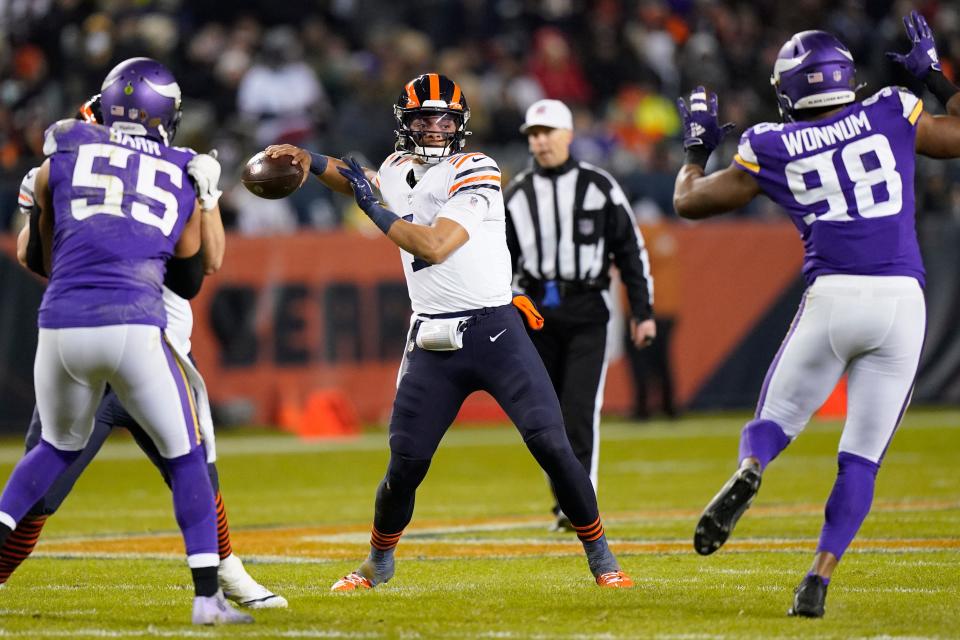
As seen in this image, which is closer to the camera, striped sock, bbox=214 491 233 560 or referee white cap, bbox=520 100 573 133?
striped sock, bbox=214 491 233 560

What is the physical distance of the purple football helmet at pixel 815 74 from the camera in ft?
17.0

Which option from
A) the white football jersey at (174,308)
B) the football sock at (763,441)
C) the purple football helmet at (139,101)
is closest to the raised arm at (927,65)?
the football sock at (763,441)

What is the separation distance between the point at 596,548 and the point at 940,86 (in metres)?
2.01

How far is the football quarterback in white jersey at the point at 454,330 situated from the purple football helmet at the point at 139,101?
770 mm

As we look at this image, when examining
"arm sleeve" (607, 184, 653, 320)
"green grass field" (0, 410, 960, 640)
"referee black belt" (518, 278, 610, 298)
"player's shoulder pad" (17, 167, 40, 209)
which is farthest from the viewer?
"arm sleeve" (607, 184, 653, 320)

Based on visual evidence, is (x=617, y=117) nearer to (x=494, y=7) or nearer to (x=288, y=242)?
(x=494, y=7)

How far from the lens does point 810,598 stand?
16.2ft

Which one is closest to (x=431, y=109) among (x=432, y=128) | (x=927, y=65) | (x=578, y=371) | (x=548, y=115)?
(x=432, y=128)

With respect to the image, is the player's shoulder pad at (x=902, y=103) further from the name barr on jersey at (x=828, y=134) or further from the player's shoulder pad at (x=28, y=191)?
the player's shoulder pad at (x=28, y=191)

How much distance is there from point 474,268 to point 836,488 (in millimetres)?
1488

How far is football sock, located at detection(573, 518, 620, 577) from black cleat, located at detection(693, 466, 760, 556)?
0.80 metres

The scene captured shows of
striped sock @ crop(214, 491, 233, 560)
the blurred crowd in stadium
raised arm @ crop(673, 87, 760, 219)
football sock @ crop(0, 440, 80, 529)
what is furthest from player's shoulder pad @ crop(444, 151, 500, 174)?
the blurred crowd in stadium

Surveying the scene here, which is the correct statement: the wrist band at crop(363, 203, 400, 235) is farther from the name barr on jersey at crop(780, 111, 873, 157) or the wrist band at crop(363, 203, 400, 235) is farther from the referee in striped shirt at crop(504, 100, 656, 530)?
the referee in striped shirt at crop(504, 100, 656, 530)

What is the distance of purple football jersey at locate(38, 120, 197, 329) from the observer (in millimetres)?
4777
